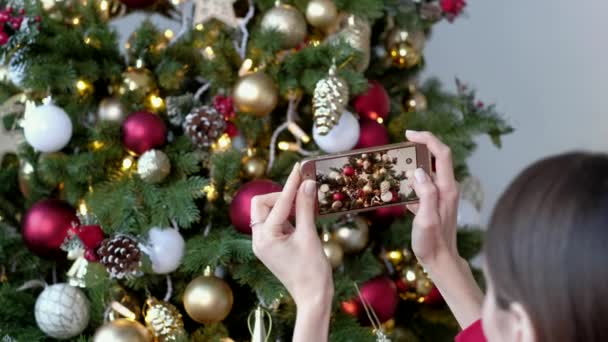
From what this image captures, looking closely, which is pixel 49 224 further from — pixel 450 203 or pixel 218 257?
pixel 450 203

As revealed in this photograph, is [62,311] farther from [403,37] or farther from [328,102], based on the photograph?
[403,37]

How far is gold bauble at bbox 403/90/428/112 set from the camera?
154cm

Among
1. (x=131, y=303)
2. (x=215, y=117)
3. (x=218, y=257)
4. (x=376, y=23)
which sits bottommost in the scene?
(x=131, y=303)

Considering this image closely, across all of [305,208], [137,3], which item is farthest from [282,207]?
[137,3]

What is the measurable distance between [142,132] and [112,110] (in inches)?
4.0

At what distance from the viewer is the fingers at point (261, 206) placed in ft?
2.62

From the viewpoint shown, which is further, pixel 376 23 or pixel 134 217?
pixel 376 23

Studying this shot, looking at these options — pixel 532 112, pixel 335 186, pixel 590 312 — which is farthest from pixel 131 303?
pixel 532 112

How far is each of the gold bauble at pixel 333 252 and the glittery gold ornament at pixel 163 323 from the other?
0.83 ft

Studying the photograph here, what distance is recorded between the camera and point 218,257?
3.77 feet

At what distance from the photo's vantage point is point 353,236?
52.7 inches

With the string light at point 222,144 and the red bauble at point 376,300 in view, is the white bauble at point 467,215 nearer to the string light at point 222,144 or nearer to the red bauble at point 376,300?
the red bauble at point 376,300

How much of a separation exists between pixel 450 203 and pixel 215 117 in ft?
1.64

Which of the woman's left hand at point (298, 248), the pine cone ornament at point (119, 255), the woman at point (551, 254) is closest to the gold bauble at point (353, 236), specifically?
the pine cone ornament at point (119, 255)
